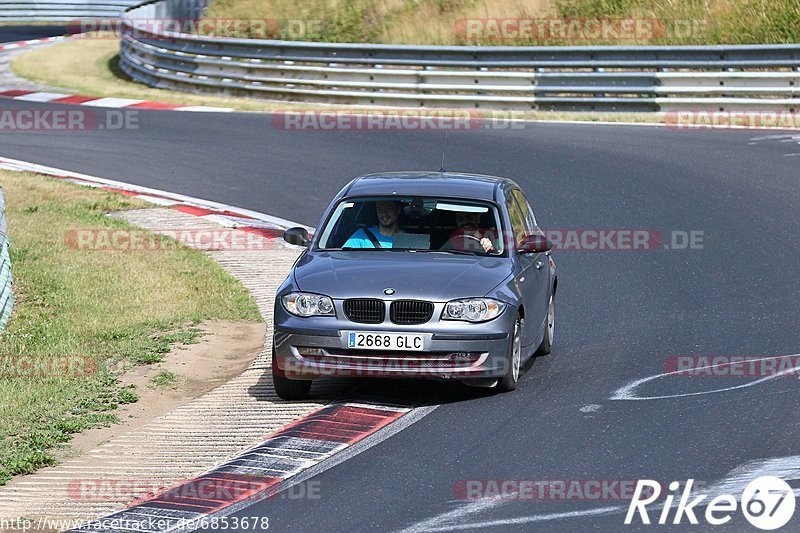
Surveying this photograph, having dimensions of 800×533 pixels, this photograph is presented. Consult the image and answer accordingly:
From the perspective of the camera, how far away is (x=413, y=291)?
31.8 ft

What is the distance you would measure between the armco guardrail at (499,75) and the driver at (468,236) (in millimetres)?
14489

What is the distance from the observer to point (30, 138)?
24.5 m

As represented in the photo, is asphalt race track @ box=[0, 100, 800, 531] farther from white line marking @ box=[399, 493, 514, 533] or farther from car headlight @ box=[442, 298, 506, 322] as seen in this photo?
car headlight @ box=[442, 298, 506, 322]

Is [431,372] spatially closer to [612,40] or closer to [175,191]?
[175,191]

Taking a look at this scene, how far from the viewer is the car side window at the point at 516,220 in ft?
36.1

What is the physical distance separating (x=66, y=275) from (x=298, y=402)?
205 inches

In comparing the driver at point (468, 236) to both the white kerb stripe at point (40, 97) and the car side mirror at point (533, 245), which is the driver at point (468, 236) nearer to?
the car side mirror at point (533, 245)

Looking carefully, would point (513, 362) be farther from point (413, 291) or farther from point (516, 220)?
point (516, 220)

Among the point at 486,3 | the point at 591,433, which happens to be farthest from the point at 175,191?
the point at 486,3

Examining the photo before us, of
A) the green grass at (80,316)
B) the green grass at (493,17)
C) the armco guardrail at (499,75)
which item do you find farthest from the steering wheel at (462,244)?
the green grass at (493,17)

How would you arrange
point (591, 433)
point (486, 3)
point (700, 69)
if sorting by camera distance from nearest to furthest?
1. point (591, 433)
2. point (700, 69)
3. point (486, 3)

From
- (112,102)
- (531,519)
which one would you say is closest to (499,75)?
(112,102)

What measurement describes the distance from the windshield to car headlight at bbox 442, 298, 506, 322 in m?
0.89

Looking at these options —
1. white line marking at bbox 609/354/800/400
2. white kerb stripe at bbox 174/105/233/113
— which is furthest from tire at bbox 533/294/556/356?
white kerb stripe at bbox 174/105/233/113
